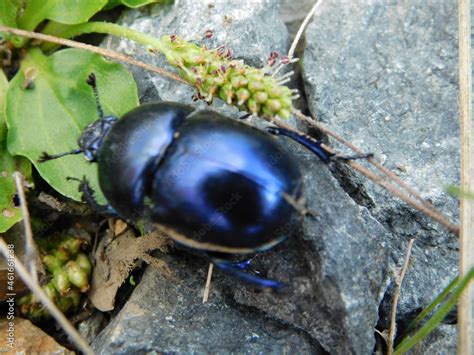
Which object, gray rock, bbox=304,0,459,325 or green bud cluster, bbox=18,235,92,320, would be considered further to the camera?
green bud cluster, bbox=18,235,92,320

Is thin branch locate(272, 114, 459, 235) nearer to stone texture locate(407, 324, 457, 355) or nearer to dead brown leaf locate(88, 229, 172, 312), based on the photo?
stone texture locate(407, 324, 457, 355)

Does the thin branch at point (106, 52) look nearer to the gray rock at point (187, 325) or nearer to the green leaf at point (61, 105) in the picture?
the green leaf at point (61, 105)

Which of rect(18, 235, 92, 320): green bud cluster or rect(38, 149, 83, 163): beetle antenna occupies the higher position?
rect(38, 149, 83, 163): beetle antenna

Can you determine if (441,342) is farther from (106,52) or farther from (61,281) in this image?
(106,52)

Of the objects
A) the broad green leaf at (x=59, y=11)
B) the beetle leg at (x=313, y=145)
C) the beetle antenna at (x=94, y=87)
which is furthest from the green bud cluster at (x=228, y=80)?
the broad green leaf at (x=59, y=11)

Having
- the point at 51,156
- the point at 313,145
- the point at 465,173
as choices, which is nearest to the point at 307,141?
the point at 313,145

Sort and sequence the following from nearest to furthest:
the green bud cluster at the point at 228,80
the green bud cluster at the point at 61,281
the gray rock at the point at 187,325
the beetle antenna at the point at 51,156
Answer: the green bud cluster at the point at 228,80, the gray rock at the point at 187,325, the beetle antenna at the point at 51,156, the green bud cluster at the point at 61,281

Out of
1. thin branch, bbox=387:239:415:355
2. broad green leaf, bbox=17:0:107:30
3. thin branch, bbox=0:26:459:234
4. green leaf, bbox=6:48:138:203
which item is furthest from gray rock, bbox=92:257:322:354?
broad green leaf, bbox=17:0:107:30
